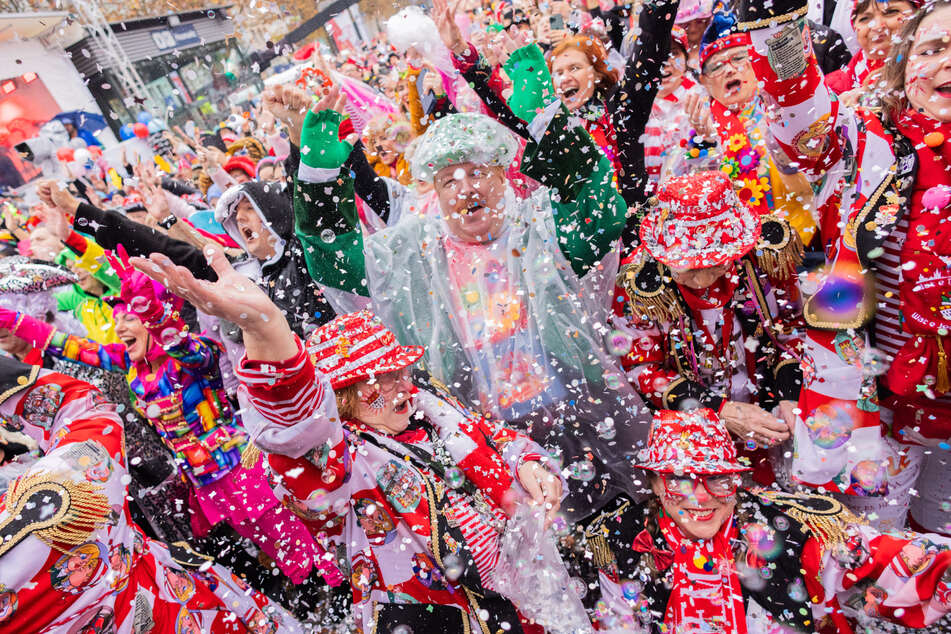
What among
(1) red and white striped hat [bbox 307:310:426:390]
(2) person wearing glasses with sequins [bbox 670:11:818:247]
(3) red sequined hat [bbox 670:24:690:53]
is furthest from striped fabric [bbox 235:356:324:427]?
(3) red sequined hat [bbox 670:24:690:53]

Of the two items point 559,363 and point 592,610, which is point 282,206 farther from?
point 592,610

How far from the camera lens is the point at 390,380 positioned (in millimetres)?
1823

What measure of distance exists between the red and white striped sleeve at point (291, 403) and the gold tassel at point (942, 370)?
76.1 inches

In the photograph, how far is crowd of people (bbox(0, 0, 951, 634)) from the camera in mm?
1499

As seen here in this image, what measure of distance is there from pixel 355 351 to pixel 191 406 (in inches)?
56.9

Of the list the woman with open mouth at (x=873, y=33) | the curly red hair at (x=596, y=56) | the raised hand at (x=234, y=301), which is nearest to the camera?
the raised hand at (x=234, y=301)

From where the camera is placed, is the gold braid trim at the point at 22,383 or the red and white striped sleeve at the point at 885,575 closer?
the red and white striped sleeve at the point at 885,575

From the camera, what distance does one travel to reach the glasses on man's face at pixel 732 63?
2402 mm

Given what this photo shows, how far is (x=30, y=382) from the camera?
198cm

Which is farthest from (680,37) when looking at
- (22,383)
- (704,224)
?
(22,383)

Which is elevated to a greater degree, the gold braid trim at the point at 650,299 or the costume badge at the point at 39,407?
the costume badge at the point at 39,407

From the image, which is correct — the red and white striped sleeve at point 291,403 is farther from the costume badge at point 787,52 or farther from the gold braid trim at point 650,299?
the costume badge at point 787,52

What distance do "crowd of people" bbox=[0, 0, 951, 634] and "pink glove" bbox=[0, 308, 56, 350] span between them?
61cm

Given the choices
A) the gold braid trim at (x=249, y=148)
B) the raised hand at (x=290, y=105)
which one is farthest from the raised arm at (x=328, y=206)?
the gold braid trim at (x=249, y=148)
